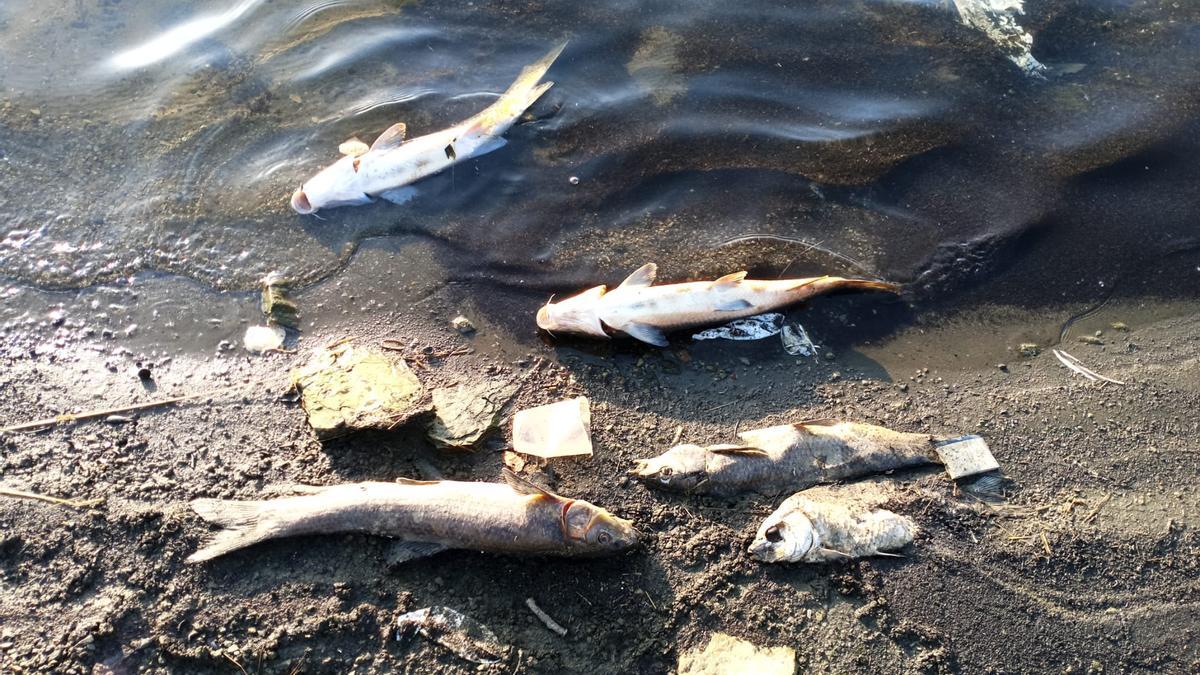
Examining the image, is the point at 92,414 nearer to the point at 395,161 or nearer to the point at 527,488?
the point at 395,161

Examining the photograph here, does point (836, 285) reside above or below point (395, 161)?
below

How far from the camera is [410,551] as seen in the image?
4.43 m

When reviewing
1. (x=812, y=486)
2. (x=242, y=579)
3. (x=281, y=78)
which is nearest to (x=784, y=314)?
(x=812, y=486)

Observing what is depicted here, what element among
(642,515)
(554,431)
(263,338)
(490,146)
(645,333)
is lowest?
(642,515)

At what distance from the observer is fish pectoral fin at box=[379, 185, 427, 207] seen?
21.1 feet

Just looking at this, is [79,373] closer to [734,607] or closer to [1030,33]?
[734,607]

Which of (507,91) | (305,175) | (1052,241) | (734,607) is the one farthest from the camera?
(507,91)

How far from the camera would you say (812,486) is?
4852 millimetres

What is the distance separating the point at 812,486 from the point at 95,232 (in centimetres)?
614

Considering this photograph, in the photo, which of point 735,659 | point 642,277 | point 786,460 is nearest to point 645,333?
point 642,277

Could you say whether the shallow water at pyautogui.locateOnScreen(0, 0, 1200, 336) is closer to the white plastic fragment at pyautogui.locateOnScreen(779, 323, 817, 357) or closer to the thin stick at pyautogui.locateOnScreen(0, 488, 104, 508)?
the white plastic fragment at pyautogui.locateOnScreen(779, 323, 817, 357)

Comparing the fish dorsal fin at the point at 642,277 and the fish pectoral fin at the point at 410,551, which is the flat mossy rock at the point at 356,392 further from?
the fish dorsal fin at the point at 642,277

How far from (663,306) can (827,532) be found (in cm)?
196

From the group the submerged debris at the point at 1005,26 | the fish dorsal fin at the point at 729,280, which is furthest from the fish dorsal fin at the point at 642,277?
the submerged debris at the point at 1005,26
